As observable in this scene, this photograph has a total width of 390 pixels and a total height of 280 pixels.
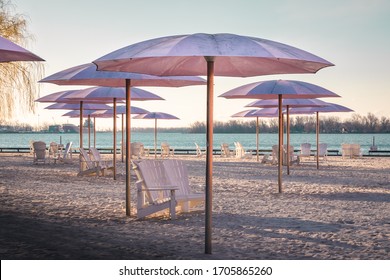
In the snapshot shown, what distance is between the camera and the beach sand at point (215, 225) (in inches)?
259

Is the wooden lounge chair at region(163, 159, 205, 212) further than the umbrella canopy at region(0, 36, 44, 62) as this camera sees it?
Yes

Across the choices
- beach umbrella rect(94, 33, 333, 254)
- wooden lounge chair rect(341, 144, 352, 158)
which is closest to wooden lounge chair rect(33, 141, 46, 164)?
wooden lounge chair rect(341, 144, 352, 158)

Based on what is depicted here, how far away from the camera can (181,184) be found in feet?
32.7

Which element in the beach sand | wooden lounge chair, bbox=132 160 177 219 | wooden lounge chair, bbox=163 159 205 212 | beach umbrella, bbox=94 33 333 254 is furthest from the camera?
wooden lounge chair, bbox=163 159 205 212

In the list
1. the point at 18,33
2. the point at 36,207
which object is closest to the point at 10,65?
the point at 18,33

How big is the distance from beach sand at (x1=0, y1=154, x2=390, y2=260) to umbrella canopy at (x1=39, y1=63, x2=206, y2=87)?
2.15 m

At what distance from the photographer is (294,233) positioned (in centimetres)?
785

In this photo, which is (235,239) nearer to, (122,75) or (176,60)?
(176,60)

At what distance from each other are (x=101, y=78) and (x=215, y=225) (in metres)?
3.40

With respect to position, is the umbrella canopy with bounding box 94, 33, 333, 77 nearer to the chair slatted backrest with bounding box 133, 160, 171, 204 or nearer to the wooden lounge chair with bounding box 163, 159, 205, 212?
the chair slatted backrest with bounding box 133, 160, 171, 204

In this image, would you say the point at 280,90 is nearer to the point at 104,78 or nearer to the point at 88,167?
the point at 104,78

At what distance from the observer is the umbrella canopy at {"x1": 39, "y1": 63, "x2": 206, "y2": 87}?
10.2 m
